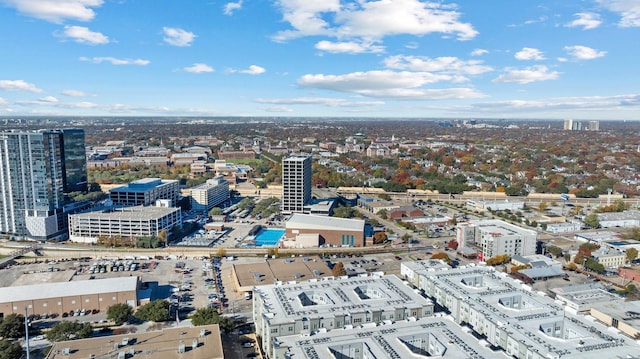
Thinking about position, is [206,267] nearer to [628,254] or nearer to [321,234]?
[321,234]

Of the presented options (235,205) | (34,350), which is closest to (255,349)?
(34,350)

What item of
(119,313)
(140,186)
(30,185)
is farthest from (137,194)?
(119,313)

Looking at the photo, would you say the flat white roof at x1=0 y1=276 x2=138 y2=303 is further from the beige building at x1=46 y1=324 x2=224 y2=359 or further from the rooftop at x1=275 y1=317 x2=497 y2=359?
the rooftop at x1=275 y1=317 x2=497 y2=359

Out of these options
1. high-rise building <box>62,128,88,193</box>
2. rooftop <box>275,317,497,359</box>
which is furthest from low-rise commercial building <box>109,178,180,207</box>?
rooftop <box>275,317,497,359</box>

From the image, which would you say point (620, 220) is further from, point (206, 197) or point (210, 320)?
point (206, 197)

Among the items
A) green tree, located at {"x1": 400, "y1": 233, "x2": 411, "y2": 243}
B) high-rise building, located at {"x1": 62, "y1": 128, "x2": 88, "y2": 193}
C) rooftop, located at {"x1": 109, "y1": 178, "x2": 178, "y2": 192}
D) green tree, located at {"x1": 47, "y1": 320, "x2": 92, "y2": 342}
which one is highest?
high-rise building, located at {"x1": 62, "y1": 128, "x2": 88, "y2": 193}
